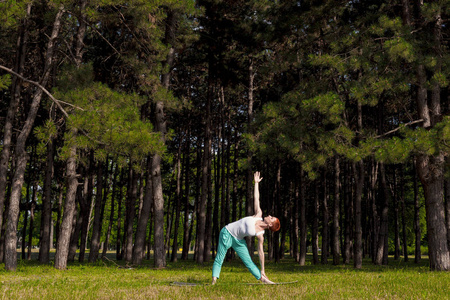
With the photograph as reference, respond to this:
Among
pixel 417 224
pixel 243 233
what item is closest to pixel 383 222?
pixel 417 224

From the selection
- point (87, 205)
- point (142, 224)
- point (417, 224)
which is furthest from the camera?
point (417, 224)

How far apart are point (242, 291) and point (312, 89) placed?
10.3m

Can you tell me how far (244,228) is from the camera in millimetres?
7633

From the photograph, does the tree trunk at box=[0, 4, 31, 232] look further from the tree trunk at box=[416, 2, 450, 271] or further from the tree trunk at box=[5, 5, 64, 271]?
the tree trunk at box=[416, 2, 450, 271]

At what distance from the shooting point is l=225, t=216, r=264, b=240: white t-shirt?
7555 mm

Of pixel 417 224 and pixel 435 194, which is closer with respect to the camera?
pixel 435 194

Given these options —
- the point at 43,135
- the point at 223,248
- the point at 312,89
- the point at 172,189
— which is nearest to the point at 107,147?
the point at 43,135

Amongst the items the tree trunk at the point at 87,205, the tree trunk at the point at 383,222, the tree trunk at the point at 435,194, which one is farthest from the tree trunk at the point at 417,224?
the tree trunk at the point at 87,205

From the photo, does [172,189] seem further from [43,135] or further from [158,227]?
[43,135]

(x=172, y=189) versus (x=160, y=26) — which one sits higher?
(x=160, y=26)

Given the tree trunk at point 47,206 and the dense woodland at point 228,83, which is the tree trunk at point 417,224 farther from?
the tree trunk at point 47,206

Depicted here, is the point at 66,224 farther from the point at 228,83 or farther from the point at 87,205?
the point at 228,83

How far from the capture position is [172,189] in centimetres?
3303

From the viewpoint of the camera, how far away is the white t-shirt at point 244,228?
7.55 m
